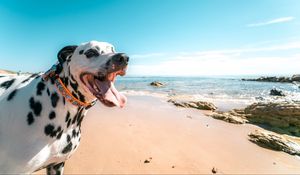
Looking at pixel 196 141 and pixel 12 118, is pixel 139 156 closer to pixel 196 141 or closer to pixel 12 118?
pixel 196 141

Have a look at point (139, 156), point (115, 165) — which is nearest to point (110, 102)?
point (115, 165)

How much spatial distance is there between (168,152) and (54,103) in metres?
3.25

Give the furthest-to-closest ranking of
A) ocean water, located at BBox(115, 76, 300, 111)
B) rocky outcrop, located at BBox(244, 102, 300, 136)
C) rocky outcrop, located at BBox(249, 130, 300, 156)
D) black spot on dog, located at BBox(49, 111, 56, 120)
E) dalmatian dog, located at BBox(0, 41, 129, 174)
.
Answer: ocean water, located at BBox(115, 76, 300, 111) < rocky outcrop, located at BBox(244, 102, 300, 136) < rocky outcrop, located at BBox(249, 130, 300, 156) < black spot on dog, located at BBox(49, 111, 56, 120) < dalmatian dog, located at BBox(0, 41, 129, 174)

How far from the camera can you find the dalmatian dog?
195 cm

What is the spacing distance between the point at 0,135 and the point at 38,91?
1.81 feet

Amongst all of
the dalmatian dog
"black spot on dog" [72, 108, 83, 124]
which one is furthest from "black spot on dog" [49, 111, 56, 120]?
"black spot on dog" [72, 108, 83, 124]

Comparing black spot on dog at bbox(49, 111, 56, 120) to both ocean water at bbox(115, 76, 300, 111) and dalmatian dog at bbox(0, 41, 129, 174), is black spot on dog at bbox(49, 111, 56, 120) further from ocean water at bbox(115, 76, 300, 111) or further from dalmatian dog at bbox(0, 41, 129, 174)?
ocean water at bbox(115, 76, 300, 111)

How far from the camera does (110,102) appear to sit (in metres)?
2.00

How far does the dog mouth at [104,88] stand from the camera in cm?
199


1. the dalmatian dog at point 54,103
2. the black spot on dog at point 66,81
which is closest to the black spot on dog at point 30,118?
the dalmatian dog at point 54,103

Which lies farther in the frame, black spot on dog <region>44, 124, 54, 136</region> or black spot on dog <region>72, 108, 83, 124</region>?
black spot on dog <region>72, 108, 83, 124</region>

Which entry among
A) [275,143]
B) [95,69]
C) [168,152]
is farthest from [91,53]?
[275,143]

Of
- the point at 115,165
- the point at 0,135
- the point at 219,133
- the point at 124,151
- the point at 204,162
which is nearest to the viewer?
the point at 0,135

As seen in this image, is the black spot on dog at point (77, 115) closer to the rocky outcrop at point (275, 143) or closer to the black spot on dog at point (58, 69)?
the black spot on dog at point (58, 69)
